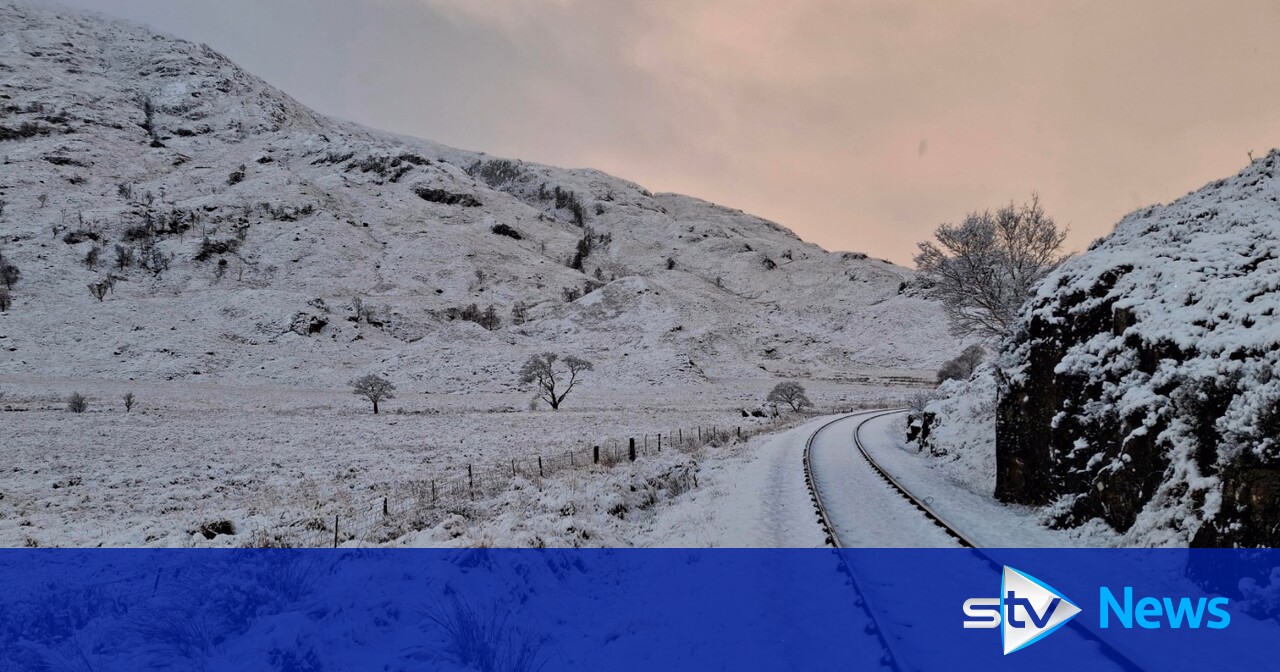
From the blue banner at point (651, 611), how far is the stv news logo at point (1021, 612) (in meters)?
0.02

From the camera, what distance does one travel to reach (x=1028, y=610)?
604 centimetres

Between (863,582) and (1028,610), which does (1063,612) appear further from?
(863,582)

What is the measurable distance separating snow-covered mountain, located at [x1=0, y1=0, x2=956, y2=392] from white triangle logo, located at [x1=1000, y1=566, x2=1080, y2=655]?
218 feet

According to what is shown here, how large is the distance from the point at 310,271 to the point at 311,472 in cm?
9912

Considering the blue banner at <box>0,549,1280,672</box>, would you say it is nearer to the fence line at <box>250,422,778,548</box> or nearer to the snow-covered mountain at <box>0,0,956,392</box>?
the fence line at <box>250,422,778,548</box>

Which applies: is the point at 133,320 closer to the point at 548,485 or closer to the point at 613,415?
the point at 613,415

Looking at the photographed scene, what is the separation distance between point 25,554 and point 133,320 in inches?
3483

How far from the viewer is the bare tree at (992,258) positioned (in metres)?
21.7

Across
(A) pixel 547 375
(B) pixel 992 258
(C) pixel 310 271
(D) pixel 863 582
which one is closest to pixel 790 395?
(A) pixel 547 375

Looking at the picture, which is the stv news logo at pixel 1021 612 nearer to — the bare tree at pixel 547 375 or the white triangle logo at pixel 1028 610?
the white triangle logo at pixel 1028 610

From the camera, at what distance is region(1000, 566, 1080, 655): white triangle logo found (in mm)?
5504

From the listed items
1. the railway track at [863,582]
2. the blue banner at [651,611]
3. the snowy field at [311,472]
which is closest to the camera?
the railway track at [863,582]

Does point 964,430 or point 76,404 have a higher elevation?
point 964,430

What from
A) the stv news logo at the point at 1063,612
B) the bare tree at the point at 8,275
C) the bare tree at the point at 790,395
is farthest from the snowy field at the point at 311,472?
the bare tree at the point at 8,275
